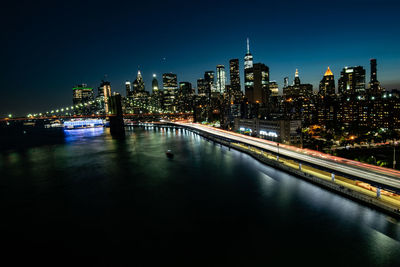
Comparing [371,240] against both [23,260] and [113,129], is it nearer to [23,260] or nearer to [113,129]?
[23,260]

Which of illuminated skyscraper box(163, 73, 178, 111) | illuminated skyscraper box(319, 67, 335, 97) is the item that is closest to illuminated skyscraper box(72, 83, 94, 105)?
illuminated skyscraper box(163, 73, 178, 111)

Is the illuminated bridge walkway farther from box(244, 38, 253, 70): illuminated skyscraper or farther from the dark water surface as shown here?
box(244, 38, 253, 70): illuminated skyscraper

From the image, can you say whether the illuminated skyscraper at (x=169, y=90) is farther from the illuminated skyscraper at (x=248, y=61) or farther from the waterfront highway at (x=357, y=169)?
the waterfront highway at (x=357, y=169)

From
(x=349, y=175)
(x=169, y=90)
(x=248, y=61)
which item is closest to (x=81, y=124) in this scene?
(x=169, y=90)

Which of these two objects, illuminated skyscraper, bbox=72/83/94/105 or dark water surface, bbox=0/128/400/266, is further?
illuminated skyscraper, bbox=72/83/94/105

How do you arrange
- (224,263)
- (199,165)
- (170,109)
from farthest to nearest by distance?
(170,109)
(199,165)
(224,263)

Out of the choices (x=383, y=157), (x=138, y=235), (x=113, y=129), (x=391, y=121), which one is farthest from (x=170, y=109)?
(x=138, y=235)

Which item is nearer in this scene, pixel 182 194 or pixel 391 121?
pixel 182 194

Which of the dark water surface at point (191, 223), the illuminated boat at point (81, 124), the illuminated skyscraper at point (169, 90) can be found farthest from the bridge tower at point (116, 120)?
the illuminated skyscraper at point (169, 90)
